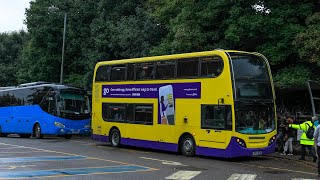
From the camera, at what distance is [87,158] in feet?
51.6

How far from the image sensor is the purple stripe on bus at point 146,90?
17.0 meters

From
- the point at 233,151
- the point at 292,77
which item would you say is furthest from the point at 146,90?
the point at 292,77

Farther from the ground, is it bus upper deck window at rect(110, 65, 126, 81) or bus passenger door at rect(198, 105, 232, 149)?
bus upper deck window at rect(110, 65, 126, 81)

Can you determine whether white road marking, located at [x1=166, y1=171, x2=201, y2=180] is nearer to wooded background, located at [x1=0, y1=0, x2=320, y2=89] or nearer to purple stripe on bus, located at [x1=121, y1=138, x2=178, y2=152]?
purple stripe on bus, located at [x1=121, y1=138, x2=178, y2=152]

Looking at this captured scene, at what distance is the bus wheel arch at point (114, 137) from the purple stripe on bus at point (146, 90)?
5.43 feet

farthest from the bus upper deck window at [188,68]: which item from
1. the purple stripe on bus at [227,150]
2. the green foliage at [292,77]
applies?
the green foliage at [292,77]

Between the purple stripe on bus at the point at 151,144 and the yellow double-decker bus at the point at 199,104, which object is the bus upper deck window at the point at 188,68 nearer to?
the yellow double-decker bus at the point at 199,104

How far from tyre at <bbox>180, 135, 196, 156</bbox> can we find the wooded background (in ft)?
15.6

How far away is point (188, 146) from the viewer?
56.9 ft

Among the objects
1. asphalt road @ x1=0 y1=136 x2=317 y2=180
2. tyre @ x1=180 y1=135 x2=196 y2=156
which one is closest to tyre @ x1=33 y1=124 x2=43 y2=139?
asphalt road @ x1=0 y1=136 x2=317 y2=180

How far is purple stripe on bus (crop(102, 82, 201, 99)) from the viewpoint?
1703 centimetres

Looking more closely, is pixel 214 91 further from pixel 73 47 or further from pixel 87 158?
pixel 73 47

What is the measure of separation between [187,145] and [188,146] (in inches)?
2.7

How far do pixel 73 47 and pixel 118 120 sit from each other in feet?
58.9
